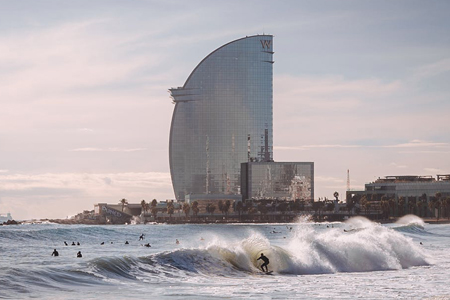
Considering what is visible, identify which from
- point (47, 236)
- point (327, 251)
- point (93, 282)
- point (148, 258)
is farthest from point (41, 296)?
point (47, 236)

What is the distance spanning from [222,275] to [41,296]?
1359 centimetres

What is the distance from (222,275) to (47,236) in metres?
74.4

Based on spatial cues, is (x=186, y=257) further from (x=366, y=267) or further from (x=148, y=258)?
(x=366, y=267)

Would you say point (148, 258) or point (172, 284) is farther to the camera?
point (148, 258)

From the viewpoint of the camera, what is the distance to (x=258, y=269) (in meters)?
48.1

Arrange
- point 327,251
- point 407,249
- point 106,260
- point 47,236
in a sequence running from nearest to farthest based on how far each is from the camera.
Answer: point 106,260
point 327,251
point 407,249
point 47,236

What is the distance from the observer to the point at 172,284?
3953 centimetres

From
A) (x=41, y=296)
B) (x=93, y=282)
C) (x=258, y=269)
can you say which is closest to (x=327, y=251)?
(x=258, y=269)

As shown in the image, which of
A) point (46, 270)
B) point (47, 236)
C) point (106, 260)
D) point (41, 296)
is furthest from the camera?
point (47, 236)

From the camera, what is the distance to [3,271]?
135 feet

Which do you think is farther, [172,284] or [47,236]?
[47,236]

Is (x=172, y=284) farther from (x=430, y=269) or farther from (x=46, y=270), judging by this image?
(x=430, y=269)

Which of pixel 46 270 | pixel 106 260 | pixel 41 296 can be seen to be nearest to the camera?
pixel 41 296

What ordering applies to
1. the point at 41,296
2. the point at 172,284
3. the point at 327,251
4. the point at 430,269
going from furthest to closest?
the point at 327,251, the point at 430,269, the point at 172,284, the point at 41,296
